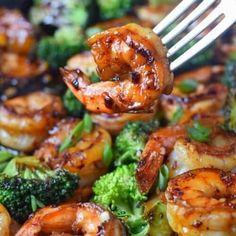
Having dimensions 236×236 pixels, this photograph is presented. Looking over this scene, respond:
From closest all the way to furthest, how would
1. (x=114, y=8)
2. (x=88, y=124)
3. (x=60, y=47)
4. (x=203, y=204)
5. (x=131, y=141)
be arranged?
(x=203, y=204), (x=131, y=141), (x=88, y=124), (x=60, y=47), (x=114, y=8)

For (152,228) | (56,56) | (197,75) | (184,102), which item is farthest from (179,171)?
(56,56)

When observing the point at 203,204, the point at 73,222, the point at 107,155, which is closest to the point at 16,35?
the point at 107,155

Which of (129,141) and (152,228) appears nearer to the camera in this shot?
(152,228)

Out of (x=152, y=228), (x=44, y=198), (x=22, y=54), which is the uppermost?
(x=22, y=54)

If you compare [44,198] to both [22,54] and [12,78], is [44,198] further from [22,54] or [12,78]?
[22,54]

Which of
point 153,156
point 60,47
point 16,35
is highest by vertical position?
point 16,35

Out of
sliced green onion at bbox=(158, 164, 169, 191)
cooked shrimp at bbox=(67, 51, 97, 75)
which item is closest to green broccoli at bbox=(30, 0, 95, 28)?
cooked shrimp at bbox=(67, 51, 97, 75)

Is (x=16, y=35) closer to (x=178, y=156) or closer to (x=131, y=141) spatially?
(x=131, y=141)
